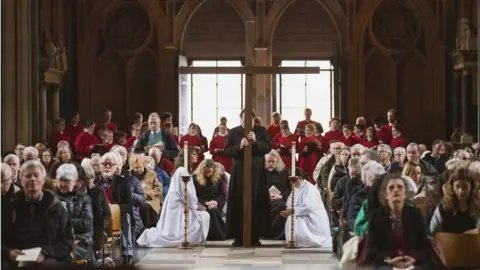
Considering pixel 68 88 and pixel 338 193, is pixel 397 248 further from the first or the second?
pixel 68 88

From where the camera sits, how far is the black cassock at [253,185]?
13.3 m

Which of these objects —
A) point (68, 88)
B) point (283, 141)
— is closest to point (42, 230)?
point (283, 141)

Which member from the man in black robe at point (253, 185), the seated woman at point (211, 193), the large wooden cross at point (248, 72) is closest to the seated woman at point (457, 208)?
the large wooden cross at point (248, 72)

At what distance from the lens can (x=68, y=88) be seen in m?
22.8

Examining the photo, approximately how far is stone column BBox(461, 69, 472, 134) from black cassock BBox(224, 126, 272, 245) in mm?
7758

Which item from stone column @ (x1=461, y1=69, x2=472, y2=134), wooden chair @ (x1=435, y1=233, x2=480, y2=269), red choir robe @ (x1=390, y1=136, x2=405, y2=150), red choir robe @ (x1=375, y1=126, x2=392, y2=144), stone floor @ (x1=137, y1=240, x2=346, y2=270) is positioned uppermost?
stone column @ (x1=461, y1=69, x2=472, y2=134)

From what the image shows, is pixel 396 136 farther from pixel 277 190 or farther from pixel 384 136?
pixel 277 190

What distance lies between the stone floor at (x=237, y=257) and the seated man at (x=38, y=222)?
434 cm

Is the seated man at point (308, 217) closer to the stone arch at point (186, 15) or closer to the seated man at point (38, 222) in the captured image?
the seated man at point (38, 222)

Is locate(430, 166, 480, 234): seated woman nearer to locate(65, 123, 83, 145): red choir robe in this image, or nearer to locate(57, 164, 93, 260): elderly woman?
locate(57, 164, 93, 260): elderly woman

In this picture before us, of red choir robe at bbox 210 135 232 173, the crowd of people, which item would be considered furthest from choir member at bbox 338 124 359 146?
red choir robe at bbox 210 135 232 173

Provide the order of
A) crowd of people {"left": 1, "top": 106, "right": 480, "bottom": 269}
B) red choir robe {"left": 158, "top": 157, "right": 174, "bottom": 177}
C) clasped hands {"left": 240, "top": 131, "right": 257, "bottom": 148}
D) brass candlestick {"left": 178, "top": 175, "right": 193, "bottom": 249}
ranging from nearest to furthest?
1. crowd of people {"left": 1, "top": 106, "right": 480, "bottom": 269}
2. clasped hands {"left": 240, "top": 131, "right": 257, "bottom": 148}
3. brass candlestick {"left": 178, "top": 175, "right": 193, "bottom": 249}
4. red choir robe {"left": 158, "top": 157, "right": 174, "bottom": 177}

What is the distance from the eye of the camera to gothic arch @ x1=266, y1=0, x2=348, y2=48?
75.0 ft

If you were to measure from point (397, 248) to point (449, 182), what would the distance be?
1.51 m
